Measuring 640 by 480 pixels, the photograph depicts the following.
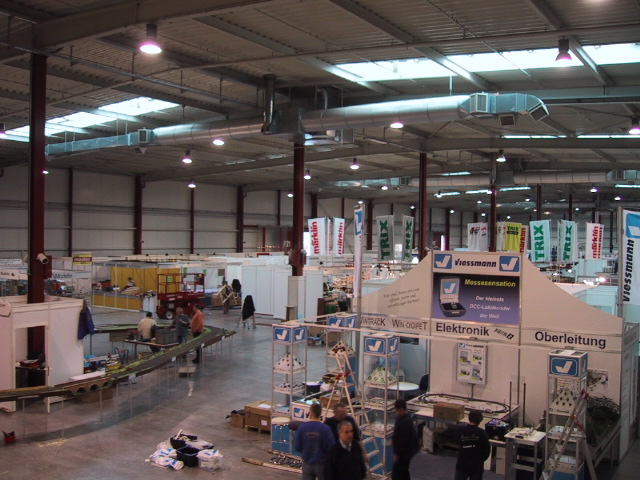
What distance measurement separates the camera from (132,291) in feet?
80.9

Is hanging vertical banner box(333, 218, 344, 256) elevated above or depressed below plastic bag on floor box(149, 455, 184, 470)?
above

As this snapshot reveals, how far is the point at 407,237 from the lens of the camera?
847 inches

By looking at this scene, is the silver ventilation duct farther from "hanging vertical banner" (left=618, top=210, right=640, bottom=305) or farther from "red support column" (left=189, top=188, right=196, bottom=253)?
"red support column" (left=189, top=188, right=196, bottom=253)

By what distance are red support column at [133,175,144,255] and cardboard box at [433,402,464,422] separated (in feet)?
83.6

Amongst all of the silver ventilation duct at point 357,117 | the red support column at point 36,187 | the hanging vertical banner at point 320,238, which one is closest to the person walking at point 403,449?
the silver ventilation duct at point 357,117

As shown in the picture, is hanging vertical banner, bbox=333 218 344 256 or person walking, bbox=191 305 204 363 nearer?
person walking, bbox=191 305 204 363

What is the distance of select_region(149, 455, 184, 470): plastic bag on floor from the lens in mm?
8484

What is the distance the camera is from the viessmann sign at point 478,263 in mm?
9758

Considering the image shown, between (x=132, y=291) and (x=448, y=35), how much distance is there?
17.7 meters

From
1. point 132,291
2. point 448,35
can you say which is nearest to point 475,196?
point 132,291

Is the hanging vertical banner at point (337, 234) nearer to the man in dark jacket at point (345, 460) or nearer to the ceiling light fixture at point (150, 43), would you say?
the ceiling light fixture at point (150, 43)

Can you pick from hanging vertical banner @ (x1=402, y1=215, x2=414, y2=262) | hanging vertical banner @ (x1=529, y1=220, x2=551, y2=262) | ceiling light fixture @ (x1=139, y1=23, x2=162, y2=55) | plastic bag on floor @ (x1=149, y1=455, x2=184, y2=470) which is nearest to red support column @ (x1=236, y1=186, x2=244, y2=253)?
hanging vertical banner @ (x1=402, y1=215, x2=414, y2=262)

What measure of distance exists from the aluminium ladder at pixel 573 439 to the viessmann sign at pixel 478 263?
2640 mm

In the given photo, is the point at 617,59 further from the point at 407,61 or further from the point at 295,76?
the point at 295,76
